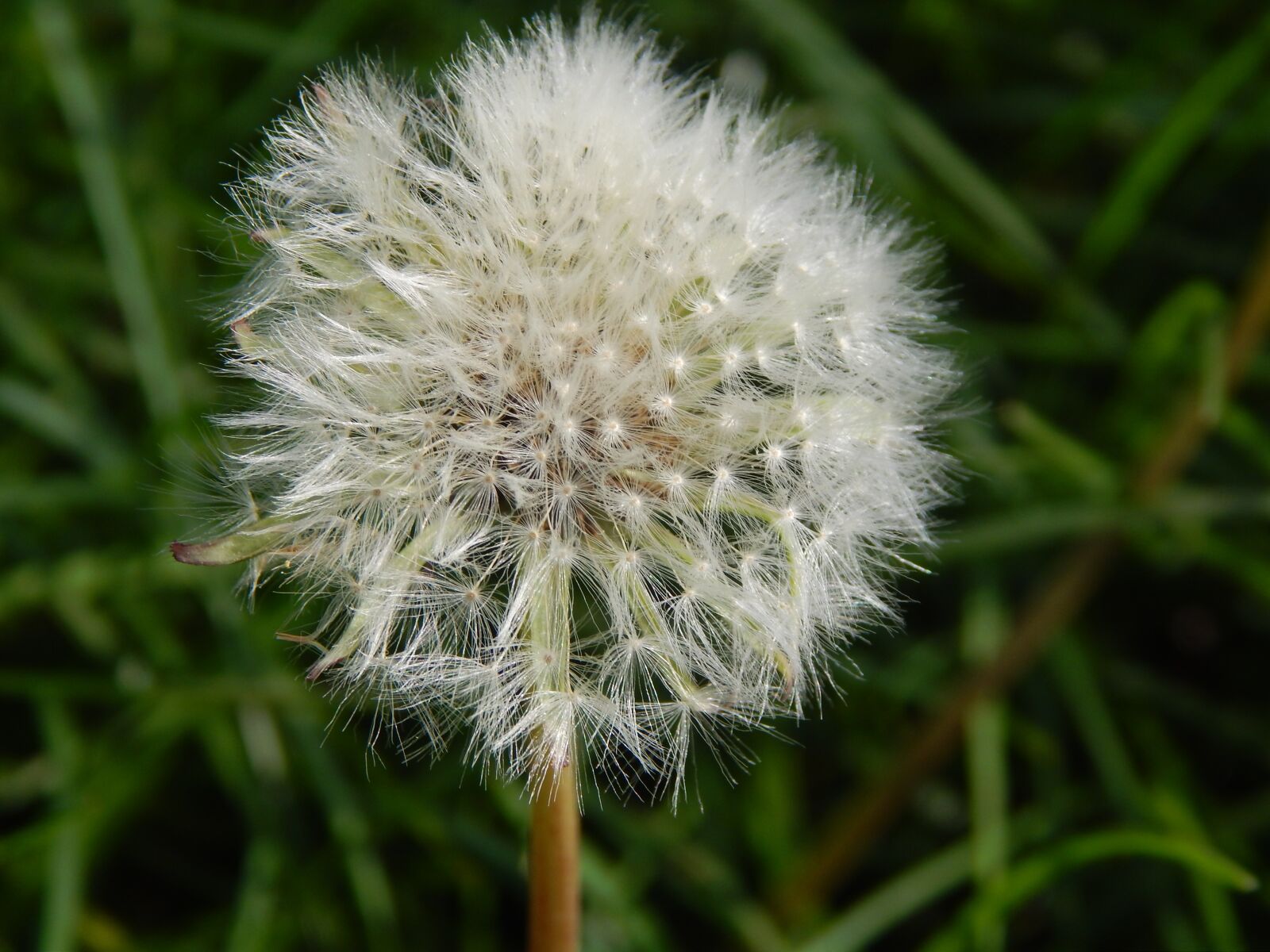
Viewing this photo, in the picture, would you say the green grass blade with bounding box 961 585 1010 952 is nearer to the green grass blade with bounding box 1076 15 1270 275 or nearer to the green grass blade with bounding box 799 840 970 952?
the green grass blade with bounding box 799 840 970 952

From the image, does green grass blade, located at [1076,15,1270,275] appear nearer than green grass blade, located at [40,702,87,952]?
No

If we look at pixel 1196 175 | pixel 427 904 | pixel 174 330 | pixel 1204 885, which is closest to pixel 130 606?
pixel 174 330

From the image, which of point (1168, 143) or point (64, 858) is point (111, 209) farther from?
point (1168, 143)

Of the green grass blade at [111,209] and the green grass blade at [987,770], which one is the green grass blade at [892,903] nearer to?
the green grass blade at [987,770]

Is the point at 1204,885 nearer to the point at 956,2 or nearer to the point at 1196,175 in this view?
the point at 1196,175

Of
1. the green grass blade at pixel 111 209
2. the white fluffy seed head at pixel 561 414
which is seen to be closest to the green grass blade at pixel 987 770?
the white fluffy seed head at pixel 561 414

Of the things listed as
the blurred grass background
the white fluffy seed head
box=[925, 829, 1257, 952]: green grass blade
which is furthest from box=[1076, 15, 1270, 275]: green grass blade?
box=[925, 829, 1257, 952]: green grass blade
